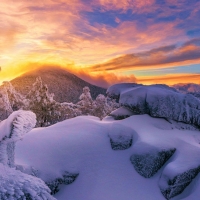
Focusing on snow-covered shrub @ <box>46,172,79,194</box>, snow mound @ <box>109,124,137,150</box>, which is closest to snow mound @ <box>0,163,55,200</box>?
snow-covered shrub @ <box>46,172,79,194</box>

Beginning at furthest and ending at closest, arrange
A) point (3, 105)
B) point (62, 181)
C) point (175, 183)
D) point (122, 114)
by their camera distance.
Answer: point (3, 105) → point (122, 114) → point (62, 181) → point (175, 183)

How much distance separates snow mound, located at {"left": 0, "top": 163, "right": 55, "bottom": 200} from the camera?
3.87ft

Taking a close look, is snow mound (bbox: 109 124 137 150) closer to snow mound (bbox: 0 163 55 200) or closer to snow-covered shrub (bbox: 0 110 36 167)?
snow-covered shrub (bbox: 0 110 36 167)

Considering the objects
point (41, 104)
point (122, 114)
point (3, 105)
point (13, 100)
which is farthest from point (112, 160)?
point (13, 100)

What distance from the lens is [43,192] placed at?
128cm

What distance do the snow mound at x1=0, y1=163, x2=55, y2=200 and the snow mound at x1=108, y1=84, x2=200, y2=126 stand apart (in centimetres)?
1103

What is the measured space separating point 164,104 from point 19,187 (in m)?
11.3

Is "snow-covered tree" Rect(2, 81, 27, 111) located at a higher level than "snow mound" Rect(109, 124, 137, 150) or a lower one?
lower

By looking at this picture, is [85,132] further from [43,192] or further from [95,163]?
[43,192]

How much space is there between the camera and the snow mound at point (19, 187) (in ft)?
3.87

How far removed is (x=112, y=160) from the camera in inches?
388

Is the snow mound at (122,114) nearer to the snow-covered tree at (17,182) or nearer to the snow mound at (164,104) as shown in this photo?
the snow mound at (164,104)

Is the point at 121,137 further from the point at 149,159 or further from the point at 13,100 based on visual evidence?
the point at 13,100

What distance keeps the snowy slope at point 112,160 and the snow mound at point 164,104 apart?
1.07 meters
